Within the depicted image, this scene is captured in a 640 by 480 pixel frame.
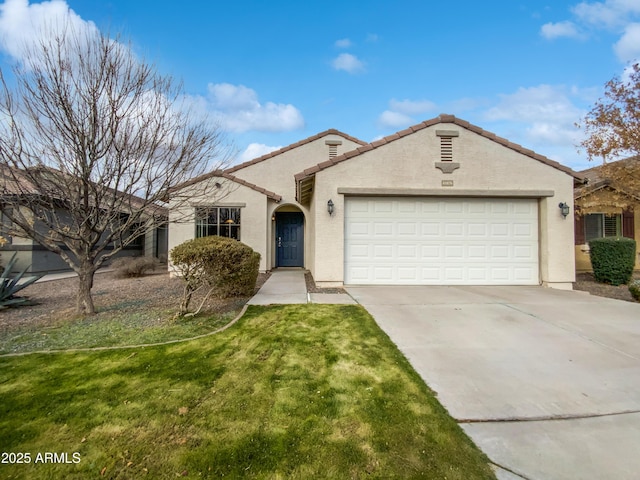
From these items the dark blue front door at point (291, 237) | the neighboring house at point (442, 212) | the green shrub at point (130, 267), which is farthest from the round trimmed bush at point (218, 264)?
the dark blue front door at point (291, 237)

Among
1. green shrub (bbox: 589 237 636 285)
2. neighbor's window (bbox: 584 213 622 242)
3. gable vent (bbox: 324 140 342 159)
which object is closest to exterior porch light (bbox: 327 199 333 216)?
gable vent (bbox: 324 140 342 159)

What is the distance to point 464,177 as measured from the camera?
327 inches

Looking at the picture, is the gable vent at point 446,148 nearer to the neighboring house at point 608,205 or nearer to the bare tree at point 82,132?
the neighboring house at point 608,205

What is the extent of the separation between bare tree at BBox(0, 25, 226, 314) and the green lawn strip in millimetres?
756

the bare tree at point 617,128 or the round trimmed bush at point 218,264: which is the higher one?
the bare tree at point 617,128

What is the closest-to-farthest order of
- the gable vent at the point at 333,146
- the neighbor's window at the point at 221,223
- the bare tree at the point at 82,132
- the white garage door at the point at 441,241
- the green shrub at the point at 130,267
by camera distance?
the bare tree at the point at 82,132
the white garage door at the point at 441,241
the green shrub at the point at 130,267
the neighbor's window at the point at 221,223
the gable vent at the point at 333,146

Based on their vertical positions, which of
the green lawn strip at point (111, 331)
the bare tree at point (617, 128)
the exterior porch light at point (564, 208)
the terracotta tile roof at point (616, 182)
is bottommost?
the green lawn strip at point (111, 331)

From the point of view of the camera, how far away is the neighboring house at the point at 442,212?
8195 mm

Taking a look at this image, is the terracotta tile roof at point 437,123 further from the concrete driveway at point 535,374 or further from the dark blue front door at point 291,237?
the dark blue front door at point 291,237

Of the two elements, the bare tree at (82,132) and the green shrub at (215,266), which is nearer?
the bare tree at (82,132)

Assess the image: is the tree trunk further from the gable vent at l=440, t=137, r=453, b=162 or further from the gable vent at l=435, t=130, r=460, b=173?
the gable vent at l=440, t=137, r=453, b=162

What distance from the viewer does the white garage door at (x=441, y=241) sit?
327 inches

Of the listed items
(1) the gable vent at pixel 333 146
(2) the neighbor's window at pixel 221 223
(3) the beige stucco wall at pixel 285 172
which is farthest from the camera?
(1) the gable vent at pixel 333 146

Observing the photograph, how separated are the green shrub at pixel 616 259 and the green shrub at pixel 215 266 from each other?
36.0ft
